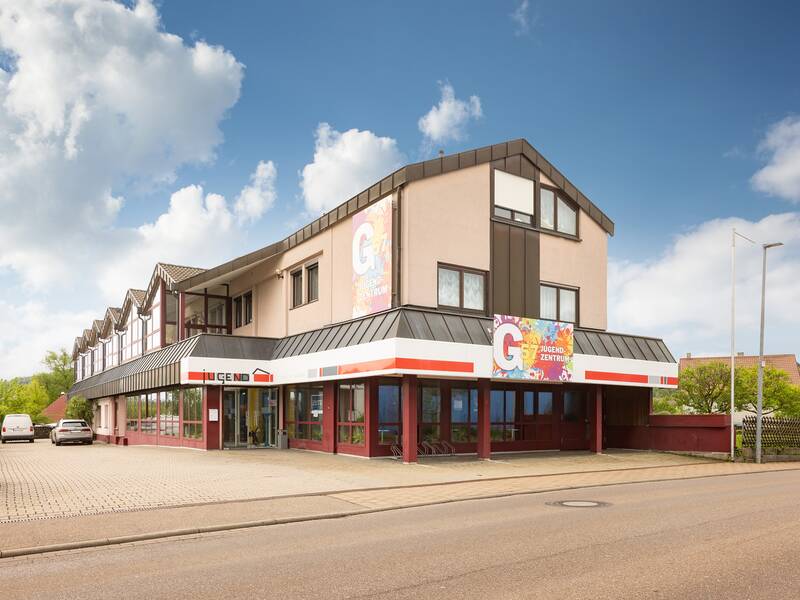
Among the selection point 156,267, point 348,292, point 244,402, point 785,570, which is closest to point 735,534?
point 785,570

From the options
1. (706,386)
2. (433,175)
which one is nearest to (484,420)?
(433,175)

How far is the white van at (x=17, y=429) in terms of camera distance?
48.5m

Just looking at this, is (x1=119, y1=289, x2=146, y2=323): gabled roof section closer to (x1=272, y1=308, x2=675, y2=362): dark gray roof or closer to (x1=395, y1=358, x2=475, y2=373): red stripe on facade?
(x1=272, y1=308, x2=675, y2=362): dark gray roof

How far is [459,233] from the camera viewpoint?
24156 mm

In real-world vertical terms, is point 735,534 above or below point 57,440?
above

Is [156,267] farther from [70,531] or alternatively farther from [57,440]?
[70,531]

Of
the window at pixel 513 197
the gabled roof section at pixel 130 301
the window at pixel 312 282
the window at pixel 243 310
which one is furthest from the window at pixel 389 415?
the gabled roof section at pixel 130 301

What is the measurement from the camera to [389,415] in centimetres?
2364

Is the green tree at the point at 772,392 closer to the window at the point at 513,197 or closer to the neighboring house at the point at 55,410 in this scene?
the window at the point at 513,197

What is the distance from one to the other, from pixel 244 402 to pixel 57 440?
15.7 metres

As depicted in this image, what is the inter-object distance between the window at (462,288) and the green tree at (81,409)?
130 ft

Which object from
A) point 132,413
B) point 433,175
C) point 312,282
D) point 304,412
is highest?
point 433,175

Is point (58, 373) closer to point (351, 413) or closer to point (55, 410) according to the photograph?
point (55, 410)

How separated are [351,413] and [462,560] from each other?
53.7 feet
